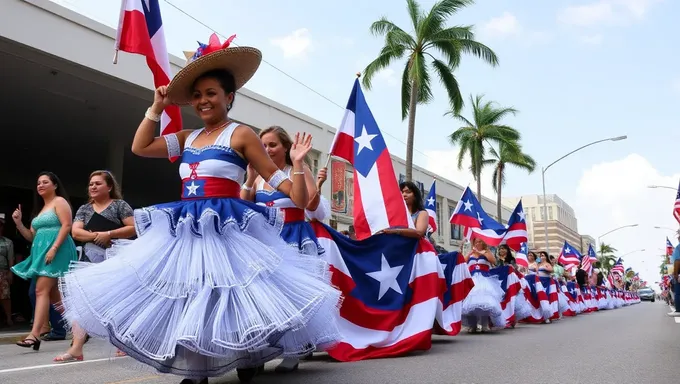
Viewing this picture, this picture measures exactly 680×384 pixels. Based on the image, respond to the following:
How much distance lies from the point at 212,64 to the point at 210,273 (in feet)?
4.17

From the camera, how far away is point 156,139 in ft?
12.7

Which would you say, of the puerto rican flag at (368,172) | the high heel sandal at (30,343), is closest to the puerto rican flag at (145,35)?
the puerto rican flag at (368,172)

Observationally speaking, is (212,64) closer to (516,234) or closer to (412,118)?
(516,234)

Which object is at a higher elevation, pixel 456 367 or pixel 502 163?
pixel 502 163

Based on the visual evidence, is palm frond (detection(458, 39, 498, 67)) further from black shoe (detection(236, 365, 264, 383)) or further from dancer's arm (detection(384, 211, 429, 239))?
black shoe (detection(236, 365, 264, 383))

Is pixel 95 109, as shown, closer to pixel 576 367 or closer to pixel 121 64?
pixel 121 64

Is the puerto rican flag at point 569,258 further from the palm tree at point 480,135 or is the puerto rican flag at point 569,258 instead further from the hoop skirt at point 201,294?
the hoop skirt at point 201,294

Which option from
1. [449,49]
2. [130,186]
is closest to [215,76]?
[449,49]

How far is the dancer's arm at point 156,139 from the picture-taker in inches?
146

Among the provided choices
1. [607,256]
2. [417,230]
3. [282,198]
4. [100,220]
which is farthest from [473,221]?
[607,256]

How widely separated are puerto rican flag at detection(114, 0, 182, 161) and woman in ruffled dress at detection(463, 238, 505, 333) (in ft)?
17.9

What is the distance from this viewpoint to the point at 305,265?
353 centimetres

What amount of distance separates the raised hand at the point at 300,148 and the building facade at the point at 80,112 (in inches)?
367

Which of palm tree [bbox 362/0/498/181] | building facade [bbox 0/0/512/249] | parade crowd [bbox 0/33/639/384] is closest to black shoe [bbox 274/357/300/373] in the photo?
parade crowd [bbox 0/33/639/384]
